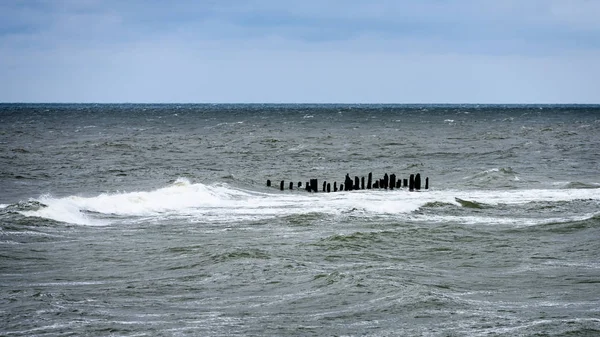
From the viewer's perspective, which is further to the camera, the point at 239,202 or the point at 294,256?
the point at 239,202

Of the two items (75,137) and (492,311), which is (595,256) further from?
(75,137)

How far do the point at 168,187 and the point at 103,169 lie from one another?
11100 millimetres

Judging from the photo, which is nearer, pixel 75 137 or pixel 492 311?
pixel 492 311

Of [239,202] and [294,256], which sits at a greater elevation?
[294,256]

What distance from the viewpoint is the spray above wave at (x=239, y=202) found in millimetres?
25625

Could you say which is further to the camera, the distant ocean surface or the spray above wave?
the spray above wave

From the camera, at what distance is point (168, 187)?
33219 mm

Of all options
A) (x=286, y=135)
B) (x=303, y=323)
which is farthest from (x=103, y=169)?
(x=286, y=135)

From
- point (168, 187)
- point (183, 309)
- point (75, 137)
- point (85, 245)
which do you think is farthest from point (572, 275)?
point (75, 137)

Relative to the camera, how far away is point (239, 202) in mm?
29453

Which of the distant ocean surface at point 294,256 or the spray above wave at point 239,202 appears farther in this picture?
the spray above wave at point 239,202

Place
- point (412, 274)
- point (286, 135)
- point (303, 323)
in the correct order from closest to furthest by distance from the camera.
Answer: point (303, 323) → point (412, 274) → point (286, 135)

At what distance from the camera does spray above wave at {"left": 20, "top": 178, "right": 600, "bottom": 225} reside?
84.1 ft

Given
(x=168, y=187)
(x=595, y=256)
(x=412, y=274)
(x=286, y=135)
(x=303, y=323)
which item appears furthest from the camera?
(x=286, y=135)
